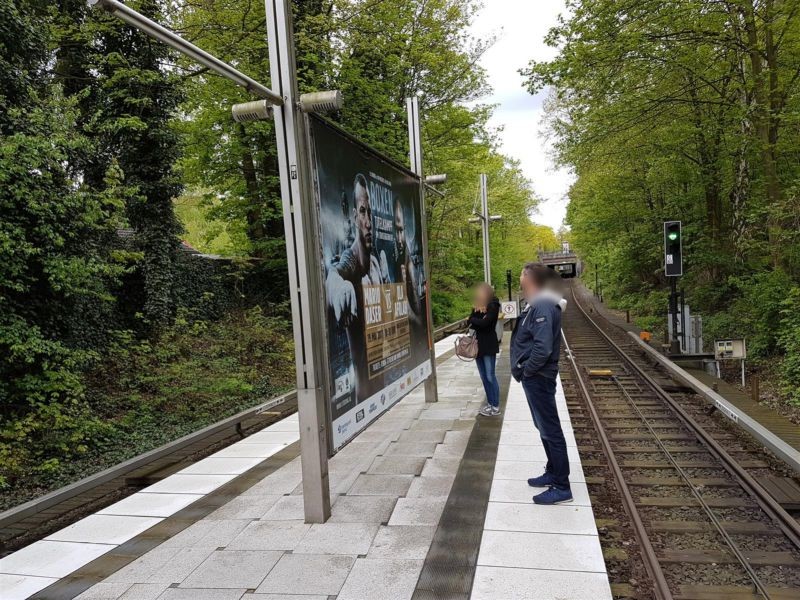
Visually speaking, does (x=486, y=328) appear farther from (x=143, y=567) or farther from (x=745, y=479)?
(x=143, y=567)

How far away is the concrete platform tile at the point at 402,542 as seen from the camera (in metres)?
4.02

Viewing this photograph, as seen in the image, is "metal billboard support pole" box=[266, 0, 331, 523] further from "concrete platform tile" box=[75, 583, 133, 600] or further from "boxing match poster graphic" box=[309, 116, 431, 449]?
"concrete platform tile" box=[75, 583, 133, 600]

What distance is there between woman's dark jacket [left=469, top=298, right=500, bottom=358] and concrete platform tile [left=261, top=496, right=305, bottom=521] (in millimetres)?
3514

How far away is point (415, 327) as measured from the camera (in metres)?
7.81

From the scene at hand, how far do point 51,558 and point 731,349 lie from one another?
11602mm

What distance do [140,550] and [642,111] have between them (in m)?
15.4

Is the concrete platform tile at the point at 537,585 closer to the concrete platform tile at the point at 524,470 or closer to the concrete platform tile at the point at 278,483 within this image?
the concrete platform tile at the point at 524,470

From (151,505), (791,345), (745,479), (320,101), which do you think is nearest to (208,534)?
(151,505)

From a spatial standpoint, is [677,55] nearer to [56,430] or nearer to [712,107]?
[712,107]

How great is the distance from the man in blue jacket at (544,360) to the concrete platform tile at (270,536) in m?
2.07

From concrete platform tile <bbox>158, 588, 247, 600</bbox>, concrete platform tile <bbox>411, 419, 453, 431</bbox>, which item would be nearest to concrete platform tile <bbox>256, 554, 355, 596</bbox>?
concrete platform tile <bbox>158, 588, 247, 600</bbox>

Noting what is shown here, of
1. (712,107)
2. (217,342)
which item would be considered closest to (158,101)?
(217,342)

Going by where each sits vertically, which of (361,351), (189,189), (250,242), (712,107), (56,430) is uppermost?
(712,107)

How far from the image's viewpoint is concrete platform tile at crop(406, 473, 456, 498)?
5246 mm
